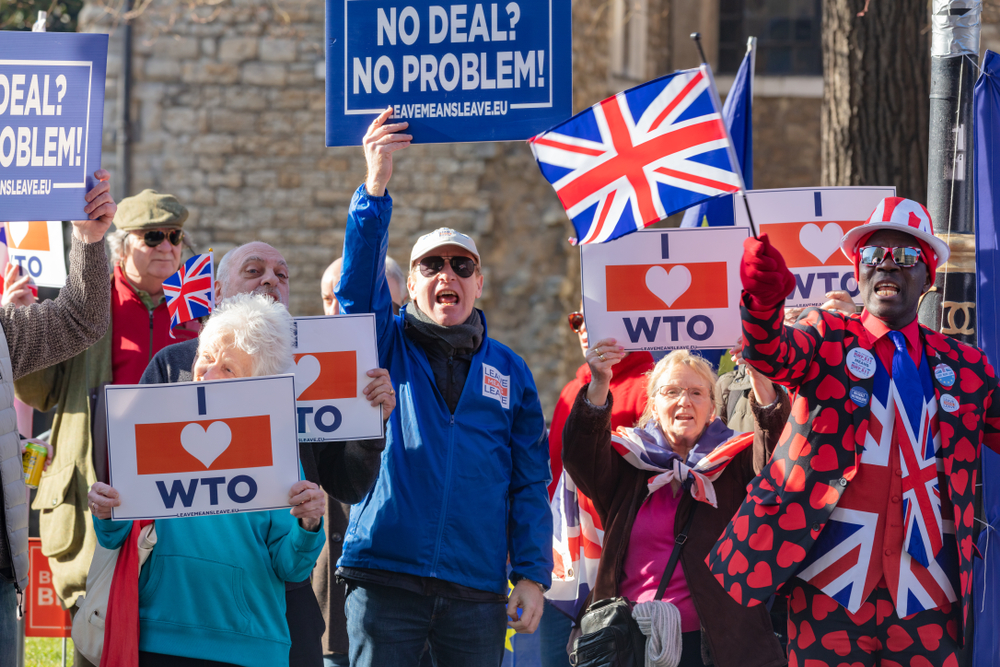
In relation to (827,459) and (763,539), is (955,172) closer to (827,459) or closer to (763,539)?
(827,459)

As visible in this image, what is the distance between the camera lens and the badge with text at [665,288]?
4125mm

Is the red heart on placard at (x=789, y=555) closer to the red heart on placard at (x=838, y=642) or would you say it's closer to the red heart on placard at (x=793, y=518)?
the red heart on placard at (x=793, y=518)

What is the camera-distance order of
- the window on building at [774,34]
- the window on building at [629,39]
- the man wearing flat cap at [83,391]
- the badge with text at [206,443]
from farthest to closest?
the window on building at [774,34]
the window on building at [629,39]
the man wearing flat cap at [83,391]
the badge with text at [206,443]

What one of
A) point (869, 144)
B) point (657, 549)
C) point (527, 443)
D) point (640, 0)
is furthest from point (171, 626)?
point (640, 0)

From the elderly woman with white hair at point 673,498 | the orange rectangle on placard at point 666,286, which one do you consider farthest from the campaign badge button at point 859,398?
the orange rectangle on placard at point 666,286

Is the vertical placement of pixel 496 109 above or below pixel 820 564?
above

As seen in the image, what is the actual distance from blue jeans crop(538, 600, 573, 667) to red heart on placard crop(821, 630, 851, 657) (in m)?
1.39

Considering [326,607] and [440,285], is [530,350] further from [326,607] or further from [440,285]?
[440,285]

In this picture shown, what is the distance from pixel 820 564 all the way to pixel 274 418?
1.72 meters

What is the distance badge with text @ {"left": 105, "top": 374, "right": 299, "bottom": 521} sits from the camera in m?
3.27

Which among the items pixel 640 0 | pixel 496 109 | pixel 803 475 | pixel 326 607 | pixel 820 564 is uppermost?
pixel 640 0

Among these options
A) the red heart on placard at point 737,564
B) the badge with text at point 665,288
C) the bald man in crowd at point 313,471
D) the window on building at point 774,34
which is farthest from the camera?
the window on building at point 774,34

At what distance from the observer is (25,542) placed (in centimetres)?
361

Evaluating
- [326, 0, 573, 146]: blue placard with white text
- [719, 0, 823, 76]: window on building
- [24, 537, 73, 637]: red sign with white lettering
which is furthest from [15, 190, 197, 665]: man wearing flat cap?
[719, 0, 823, 76]: window on building
